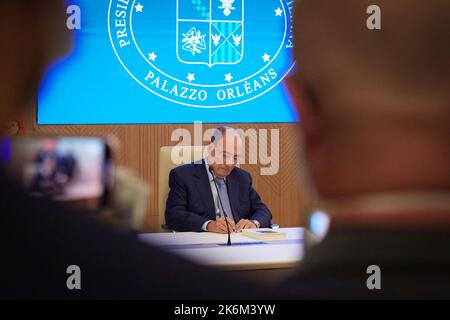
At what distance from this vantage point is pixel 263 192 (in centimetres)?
366

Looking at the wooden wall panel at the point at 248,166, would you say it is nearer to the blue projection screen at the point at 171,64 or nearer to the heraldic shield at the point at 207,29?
the blue projection screen at the point at 171,64

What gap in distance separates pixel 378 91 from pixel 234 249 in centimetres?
102

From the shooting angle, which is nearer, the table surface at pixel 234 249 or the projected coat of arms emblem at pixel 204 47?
the table surface at pixel 234 249

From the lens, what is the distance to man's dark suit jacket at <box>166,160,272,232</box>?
3.36m

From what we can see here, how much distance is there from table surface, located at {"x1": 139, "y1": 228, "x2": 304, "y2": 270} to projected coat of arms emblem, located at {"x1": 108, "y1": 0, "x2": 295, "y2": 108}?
2.15 ft

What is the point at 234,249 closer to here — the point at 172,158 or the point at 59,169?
the point at 172,158

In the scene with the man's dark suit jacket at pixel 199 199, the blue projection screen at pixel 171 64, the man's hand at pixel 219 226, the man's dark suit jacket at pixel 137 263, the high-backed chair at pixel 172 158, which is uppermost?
the blue projection screen at pixel 171 64

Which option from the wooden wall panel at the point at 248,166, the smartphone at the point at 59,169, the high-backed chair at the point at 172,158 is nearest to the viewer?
the smartphone at the point at 59,169

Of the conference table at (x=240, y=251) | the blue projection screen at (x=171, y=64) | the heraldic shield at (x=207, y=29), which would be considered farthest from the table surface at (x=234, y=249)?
the heraldic shield at (x=207, y=29)

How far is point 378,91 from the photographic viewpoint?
10.7ft

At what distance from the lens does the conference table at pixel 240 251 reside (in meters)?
2.89

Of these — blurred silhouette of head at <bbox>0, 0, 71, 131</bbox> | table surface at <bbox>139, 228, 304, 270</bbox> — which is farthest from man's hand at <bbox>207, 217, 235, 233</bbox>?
blurred silhouette of head at <bbox>0, 0, 71, 131</bbox>
